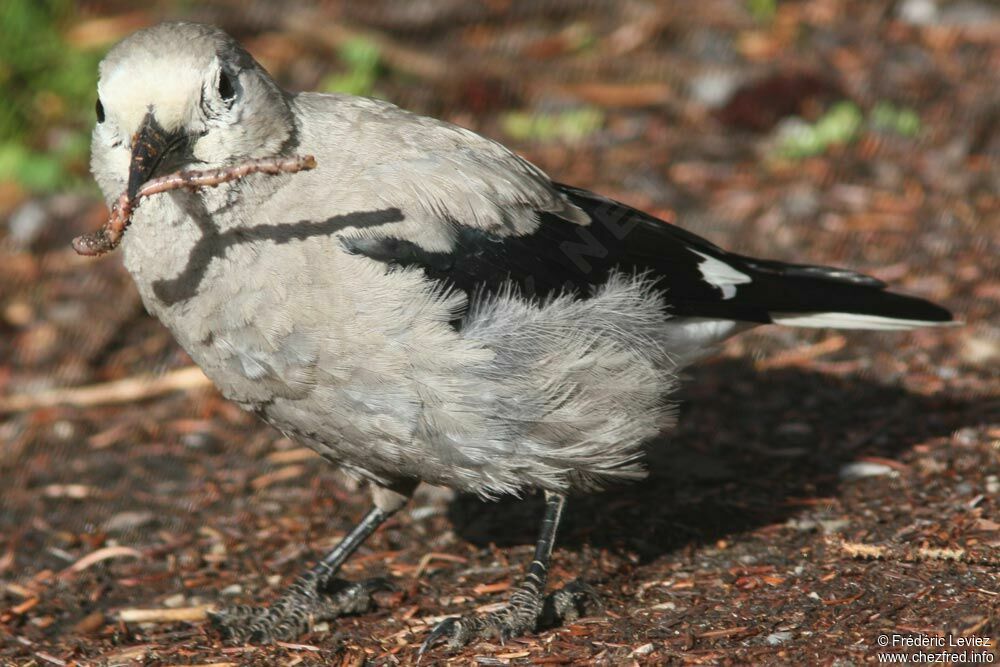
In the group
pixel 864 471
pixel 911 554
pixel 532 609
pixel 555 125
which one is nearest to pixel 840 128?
pixel 555 125

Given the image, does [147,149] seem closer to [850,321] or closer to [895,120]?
[850,321]

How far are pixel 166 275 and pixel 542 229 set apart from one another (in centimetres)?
120

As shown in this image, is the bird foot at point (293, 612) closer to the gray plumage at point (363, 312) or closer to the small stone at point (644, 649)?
the gray plumage at point (363, 312)

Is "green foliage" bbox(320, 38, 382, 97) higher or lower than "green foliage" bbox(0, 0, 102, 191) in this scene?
higher

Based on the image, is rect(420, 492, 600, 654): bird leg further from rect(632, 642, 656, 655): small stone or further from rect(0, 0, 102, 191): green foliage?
rect(0, 0, 102, 191): green foliage

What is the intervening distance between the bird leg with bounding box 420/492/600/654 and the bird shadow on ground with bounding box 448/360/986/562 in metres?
0.36

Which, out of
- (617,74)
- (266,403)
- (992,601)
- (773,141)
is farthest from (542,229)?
(617,74)

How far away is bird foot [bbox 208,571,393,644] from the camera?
3865mm

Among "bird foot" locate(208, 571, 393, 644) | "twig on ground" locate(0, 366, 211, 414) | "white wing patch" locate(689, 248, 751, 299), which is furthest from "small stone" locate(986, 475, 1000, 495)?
"twig on ground" locate(0, 366, 211, 414)

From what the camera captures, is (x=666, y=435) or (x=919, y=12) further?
(x=919, y=12)

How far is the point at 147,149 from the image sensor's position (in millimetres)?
3244

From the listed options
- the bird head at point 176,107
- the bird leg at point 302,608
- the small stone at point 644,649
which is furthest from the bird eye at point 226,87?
the small stone at point 644,649

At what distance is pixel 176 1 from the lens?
27.6 ft

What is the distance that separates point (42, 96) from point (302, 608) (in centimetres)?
494
